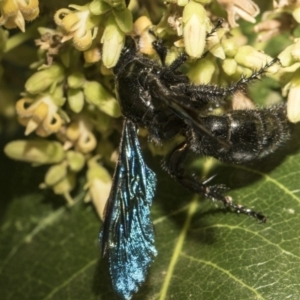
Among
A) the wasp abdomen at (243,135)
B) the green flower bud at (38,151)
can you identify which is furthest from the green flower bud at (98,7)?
the green flower bud at (38,151)

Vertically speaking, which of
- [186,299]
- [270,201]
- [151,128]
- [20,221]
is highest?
[151,128]

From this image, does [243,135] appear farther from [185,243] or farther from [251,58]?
[185,243]

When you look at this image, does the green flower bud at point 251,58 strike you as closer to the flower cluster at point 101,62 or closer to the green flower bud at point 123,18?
the flower cluster at point 101,62

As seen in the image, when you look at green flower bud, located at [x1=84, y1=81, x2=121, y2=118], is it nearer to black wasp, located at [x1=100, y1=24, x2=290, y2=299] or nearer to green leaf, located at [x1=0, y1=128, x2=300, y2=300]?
black wasp, located at [x1=100, y1=24, x2=290, y2=299]

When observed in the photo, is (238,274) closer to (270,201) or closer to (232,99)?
(270,201)

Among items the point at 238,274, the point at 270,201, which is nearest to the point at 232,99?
the point at 270,201

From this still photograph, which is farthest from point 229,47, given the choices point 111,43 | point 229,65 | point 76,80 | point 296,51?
point 76,80
